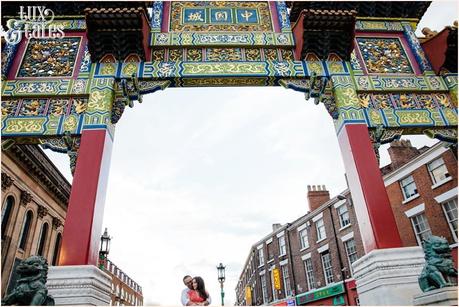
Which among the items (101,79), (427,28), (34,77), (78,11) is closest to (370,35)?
(427,28)

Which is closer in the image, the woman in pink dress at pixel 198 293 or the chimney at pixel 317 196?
the woman in pink dress at pixel 198 293

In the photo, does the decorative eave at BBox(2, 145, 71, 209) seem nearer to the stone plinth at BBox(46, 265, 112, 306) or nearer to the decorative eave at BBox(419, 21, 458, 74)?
the stone plinth at BBox(46, 265, 112, 306)

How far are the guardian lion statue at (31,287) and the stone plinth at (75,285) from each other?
A: 70cm

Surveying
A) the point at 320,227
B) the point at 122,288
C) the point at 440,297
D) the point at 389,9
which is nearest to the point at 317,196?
the point at 320,227

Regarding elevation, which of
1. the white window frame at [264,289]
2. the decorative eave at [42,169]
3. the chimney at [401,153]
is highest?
the chimney at [401,153]

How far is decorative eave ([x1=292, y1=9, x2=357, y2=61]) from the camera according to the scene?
7.94 m

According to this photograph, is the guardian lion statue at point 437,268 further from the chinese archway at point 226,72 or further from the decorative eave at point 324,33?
the decorative eave at point 324,33

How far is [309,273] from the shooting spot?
82.9 feet

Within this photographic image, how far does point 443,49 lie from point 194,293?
8.57m

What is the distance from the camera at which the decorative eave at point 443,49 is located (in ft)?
26.6

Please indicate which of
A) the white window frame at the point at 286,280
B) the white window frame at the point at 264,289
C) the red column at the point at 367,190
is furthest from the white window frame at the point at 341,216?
the red column at the point at 367,190

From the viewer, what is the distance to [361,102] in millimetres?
7914

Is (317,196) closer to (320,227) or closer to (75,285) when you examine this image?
(320,227)

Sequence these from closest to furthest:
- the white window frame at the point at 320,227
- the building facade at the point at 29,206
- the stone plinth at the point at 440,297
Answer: the stone plinth at the point at 440,297 < the building facade at the point at 29,206 < the white window frame at the point at 320,227
